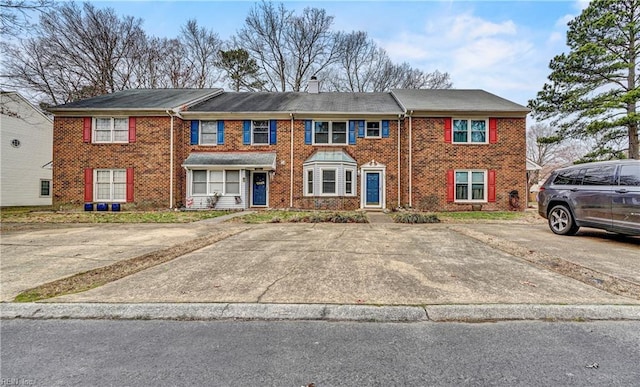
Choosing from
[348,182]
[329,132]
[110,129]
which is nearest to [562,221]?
[348,182]

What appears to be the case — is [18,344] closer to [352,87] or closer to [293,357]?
[293,357]

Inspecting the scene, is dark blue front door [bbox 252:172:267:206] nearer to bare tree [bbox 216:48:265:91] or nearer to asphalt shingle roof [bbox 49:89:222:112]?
asphalt shingle roof [bbox 49:89:222:112]

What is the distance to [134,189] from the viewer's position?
1566 cm

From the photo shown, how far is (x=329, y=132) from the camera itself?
16.2 metres

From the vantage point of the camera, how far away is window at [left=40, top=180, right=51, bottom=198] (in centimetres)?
2280

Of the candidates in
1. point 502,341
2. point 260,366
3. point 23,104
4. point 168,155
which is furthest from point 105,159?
point 502,341

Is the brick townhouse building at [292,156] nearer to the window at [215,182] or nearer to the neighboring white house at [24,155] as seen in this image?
the window at [215,182]

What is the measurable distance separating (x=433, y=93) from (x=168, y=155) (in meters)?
15.8

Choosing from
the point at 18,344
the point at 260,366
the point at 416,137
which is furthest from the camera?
the point at 416,137

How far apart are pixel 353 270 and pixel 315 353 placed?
7.02ft

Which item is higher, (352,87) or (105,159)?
(352,87)

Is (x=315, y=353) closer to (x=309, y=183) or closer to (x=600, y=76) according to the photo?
(x=309, y=183)

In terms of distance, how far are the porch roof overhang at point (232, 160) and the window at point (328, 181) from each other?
263 cm

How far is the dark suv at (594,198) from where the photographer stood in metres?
6.07
